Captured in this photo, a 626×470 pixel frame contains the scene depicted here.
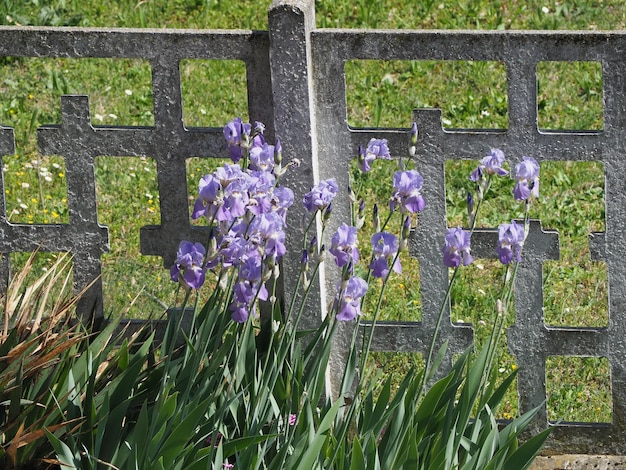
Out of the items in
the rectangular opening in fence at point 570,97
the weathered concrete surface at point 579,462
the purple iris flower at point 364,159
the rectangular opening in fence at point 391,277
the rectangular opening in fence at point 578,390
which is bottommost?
the weathered concrete surface at point 579,462

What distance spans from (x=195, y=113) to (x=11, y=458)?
10.9 ft

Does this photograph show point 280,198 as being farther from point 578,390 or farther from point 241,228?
point 578,390

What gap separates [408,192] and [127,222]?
9.37 feet

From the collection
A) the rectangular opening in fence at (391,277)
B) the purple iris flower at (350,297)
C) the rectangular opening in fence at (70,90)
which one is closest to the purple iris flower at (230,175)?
the purple iris flower at (350,297)

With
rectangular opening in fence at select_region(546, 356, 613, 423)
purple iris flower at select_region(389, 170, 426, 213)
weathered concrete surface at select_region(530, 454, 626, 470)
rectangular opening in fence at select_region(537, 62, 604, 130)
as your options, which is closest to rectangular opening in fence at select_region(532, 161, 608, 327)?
rectangular opening in fence at select_region(546, 356, 613, 423)

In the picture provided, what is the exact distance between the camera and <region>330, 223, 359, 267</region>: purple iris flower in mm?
2406

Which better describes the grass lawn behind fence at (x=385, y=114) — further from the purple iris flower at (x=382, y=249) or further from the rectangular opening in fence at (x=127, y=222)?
the purple iris flower at (x=382, y=249)

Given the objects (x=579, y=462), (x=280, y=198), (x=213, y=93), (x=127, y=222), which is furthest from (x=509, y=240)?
(x=213, y=93)

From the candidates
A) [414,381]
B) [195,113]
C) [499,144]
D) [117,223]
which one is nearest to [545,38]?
[499,144]

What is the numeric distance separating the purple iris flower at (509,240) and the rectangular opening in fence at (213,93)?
3.25 metres

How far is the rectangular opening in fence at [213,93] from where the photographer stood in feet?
18.5

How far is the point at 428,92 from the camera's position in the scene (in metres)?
5.78

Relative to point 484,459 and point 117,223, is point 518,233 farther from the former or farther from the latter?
point 117,223

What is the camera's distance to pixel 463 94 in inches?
227
